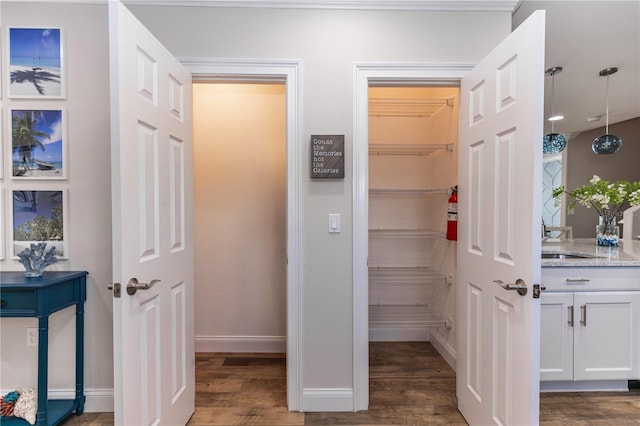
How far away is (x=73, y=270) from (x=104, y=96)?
1086 millimetres

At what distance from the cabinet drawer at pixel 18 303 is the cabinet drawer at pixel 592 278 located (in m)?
3.05

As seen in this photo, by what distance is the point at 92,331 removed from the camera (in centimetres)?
206

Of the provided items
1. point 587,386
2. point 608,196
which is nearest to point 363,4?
point 608,196

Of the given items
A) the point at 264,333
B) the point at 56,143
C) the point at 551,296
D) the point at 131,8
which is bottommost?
the point at 264,333

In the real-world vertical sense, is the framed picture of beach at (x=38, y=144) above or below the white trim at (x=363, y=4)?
below

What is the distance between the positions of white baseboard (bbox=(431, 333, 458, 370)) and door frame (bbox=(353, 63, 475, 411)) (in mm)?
941

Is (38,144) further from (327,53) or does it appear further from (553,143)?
(553,143)

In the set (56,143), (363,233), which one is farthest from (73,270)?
(363,233)

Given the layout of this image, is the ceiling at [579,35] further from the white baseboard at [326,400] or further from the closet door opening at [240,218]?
the white baseboard at [326,400]

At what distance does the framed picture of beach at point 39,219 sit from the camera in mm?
1989

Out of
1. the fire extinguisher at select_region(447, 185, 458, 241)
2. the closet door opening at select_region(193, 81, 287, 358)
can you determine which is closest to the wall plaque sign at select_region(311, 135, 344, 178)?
the closet door opening at select_region(193, 81, 287, 358)

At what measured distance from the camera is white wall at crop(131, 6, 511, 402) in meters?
2.03

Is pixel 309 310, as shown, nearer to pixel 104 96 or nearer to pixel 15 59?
pixel 104 96

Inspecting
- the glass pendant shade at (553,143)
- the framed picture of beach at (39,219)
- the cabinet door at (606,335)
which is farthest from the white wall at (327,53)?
the glass pendant shade at (553,143)
